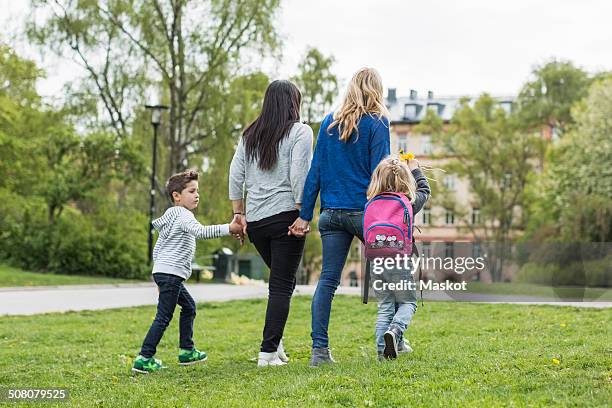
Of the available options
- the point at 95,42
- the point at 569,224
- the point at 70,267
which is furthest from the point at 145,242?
the point at 569,224

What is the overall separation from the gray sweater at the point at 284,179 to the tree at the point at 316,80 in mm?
38855

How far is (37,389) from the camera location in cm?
584

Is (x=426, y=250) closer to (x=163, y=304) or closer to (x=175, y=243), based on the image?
(x=175, y=243)

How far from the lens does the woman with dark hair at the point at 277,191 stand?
638 centimetres

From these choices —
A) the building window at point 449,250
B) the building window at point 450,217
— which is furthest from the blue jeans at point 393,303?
the building window at point 450,217

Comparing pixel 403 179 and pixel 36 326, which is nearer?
pixel 403 179

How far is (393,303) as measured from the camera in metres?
6.30

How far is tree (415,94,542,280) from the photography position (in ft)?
161

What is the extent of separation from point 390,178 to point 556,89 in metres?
48.9

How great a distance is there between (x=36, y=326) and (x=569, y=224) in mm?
28832

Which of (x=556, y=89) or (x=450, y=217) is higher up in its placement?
(x=556, y=89)

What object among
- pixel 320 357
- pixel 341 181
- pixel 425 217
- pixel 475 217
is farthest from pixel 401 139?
pixel 320 357

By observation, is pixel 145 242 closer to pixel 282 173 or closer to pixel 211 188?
pixel 211 188

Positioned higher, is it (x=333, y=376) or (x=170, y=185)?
(x=170, y=185)
